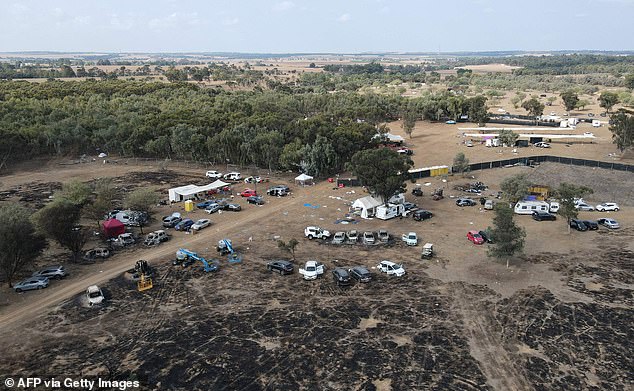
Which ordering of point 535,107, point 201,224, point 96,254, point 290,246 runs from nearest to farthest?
point 290,246 → point 96,254 → point 201,224 → point 535,107

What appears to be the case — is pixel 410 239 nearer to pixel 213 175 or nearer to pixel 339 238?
pixel 339 238

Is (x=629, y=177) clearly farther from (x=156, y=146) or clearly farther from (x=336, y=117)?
(x=156, y=146)

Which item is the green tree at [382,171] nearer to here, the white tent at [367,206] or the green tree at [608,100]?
the white tent at [367,206]

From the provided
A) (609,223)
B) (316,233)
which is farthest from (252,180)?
(609,223)

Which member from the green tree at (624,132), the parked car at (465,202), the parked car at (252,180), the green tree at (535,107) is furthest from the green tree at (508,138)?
the parked car at (252,180)

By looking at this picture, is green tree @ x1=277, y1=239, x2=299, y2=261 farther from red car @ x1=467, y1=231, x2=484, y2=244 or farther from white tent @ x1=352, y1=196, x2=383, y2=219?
red car @ x1=467, y1=231, x2=484, y2=244

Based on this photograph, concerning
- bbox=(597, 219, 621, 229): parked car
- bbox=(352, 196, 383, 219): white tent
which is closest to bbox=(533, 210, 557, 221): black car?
bbox=(597, 219, 621, 229): parked car
